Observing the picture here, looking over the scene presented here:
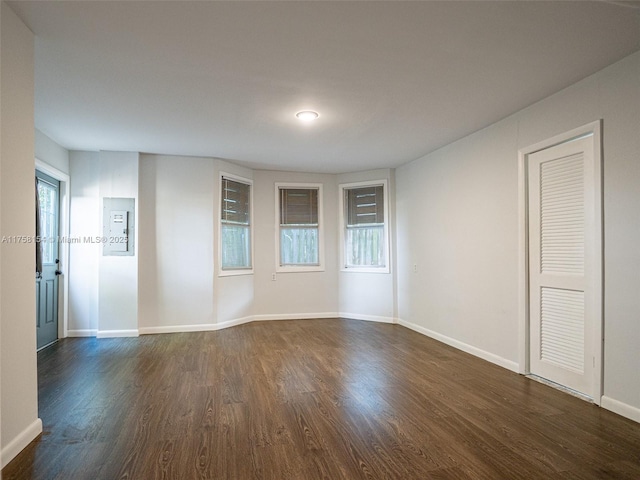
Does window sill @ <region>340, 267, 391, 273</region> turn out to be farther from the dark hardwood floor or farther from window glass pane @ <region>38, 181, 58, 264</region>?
window glass pane @ <region>38, 181, 58, 264</region>

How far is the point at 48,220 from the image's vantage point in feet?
16.8

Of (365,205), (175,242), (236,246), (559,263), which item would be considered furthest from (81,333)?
(559,263)

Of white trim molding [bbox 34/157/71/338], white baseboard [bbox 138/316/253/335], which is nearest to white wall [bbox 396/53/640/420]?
white baseboard [bbox 138/316/253/335]

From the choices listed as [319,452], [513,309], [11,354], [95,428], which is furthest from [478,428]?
[11,354]

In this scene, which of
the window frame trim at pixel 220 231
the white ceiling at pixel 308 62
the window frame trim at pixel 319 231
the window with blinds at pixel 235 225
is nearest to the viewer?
the white ceiling at pixel 308 62

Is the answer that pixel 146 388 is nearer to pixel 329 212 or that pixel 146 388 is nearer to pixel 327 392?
pixel 327 392

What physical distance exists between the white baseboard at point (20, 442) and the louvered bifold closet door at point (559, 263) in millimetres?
3891

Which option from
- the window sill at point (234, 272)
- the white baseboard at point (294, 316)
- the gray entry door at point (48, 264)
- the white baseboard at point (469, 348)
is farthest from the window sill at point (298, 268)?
the gray entry door at point (48, 264)

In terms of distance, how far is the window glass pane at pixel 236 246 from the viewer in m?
6.20

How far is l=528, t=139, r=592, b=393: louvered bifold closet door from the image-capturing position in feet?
10.5

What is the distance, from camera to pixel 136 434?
101 inches

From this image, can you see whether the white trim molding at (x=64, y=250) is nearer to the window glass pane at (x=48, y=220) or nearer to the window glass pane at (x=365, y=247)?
the window glass pane at (x=48, y=220)

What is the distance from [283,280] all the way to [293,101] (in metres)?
3.79

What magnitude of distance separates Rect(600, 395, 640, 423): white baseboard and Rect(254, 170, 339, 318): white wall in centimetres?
451
